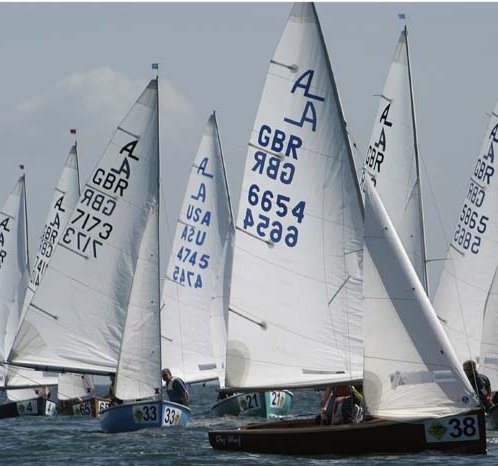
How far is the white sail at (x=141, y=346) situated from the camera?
34625 mm

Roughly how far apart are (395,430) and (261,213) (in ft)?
15.7

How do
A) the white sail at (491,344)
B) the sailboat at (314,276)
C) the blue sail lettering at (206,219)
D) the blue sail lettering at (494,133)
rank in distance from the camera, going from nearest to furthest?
1. the sailboat at (314,276)
2. the white sail at (491,344)
3. the blue sail lettering at (494,133)
4. the blue sail lettering at (206,219)

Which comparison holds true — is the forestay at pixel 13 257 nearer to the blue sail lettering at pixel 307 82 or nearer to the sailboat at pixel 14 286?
the sailboat at pixel 14 286

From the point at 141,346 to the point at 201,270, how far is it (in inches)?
472

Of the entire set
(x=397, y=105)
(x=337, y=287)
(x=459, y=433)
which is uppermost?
(x=397, y=105)

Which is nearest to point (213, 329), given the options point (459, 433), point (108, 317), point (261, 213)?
point (108, 317)

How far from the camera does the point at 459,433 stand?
26.3 metres

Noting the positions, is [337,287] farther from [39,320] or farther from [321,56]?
[39,320]

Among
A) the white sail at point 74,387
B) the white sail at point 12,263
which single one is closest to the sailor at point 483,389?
the white sail at point 74,387

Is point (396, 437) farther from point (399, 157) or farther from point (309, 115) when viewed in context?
point (399, 157)

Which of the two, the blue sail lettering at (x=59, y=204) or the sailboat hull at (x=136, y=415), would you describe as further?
the blue sail lettering at (x=59, y=204)

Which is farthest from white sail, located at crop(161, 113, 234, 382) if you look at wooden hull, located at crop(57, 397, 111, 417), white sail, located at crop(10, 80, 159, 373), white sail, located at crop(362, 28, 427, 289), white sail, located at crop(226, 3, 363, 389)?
white sail, located at crop(226, 3, 363, 389)

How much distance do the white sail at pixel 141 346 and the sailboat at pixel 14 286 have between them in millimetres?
16939

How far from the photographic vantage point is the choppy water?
26016 millimetres
